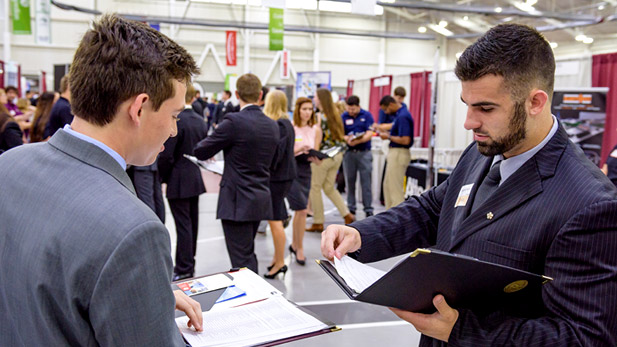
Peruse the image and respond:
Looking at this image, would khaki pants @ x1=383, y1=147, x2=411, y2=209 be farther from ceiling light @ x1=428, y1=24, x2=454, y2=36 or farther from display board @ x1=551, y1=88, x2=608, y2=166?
ceiling light @ x1=428, y1=24, x2=454, y2=36

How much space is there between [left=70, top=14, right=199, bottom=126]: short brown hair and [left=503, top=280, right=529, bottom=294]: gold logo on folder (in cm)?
79

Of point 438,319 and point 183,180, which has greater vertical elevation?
point 438,319

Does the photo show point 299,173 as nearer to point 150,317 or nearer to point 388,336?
point 388,336

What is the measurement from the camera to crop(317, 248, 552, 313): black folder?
0.96 meters

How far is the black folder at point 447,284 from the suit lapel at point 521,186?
18 cm

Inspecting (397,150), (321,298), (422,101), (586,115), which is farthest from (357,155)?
(321,298)

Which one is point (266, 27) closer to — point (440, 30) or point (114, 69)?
point (440, 30)

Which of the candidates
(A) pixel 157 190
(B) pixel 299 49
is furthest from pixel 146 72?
(B) pixel 299 49

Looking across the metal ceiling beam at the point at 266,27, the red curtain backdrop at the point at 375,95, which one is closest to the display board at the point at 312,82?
the red curtain backdrop at the point at 375,95

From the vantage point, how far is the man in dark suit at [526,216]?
3.33 ft

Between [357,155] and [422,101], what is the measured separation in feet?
9.61

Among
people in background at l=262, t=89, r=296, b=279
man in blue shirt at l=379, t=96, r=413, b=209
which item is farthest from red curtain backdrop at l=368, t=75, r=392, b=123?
people in background at l=262, t=89, r=296, b=279

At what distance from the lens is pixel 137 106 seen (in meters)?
0.92

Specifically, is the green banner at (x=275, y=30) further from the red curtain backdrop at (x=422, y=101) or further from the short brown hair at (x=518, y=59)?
the short brown hair at (x=518, y=59)
